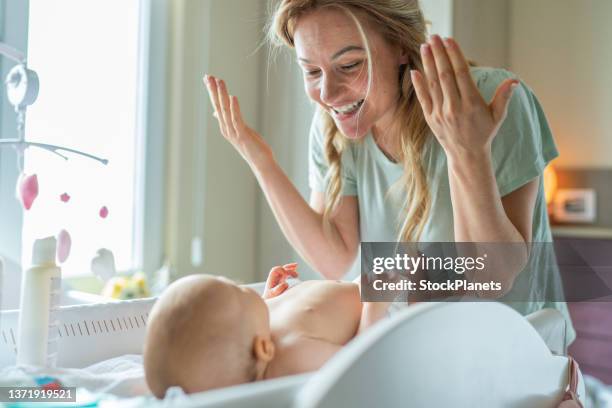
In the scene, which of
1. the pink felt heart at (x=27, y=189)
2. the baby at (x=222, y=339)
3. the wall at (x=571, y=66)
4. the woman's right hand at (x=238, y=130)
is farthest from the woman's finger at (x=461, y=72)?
the wall at (x=571, y=66)

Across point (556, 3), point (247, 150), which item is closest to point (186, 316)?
point (247, 150)

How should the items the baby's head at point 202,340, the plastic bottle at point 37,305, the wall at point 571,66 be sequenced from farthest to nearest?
the wall at point 571,66 → the plastic bottle at point 37,305 → the baby's head at point 202,340

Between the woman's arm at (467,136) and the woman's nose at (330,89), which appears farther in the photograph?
the woman's nose at (330,89)

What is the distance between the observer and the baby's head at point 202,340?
0.62 meters

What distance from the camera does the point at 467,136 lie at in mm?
816

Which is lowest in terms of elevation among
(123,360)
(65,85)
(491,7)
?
(123,360)

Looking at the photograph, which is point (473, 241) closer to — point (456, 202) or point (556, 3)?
point (456, 202)

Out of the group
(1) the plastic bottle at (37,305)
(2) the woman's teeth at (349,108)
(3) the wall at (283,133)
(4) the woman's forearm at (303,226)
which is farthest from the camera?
(3) the wall at (283,133)

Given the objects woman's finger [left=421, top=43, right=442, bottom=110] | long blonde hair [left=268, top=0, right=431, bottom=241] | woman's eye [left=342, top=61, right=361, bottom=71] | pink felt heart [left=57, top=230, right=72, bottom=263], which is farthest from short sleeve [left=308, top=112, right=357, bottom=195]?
pink felt heart [left=57, top=230, right=72, bottom=263]

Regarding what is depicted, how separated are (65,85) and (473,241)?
4.57ft

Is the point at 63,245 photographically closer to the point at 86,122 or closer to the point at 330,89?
the point at 330,89

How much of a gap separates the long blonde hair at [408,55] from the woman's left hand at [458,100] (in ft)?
0.83

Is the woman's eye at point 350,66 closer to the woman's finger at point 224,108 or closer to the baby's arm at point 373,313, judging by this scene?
the woman's finger at point 224,108

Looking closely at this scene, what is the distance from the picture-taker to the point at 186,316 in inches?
24.8
